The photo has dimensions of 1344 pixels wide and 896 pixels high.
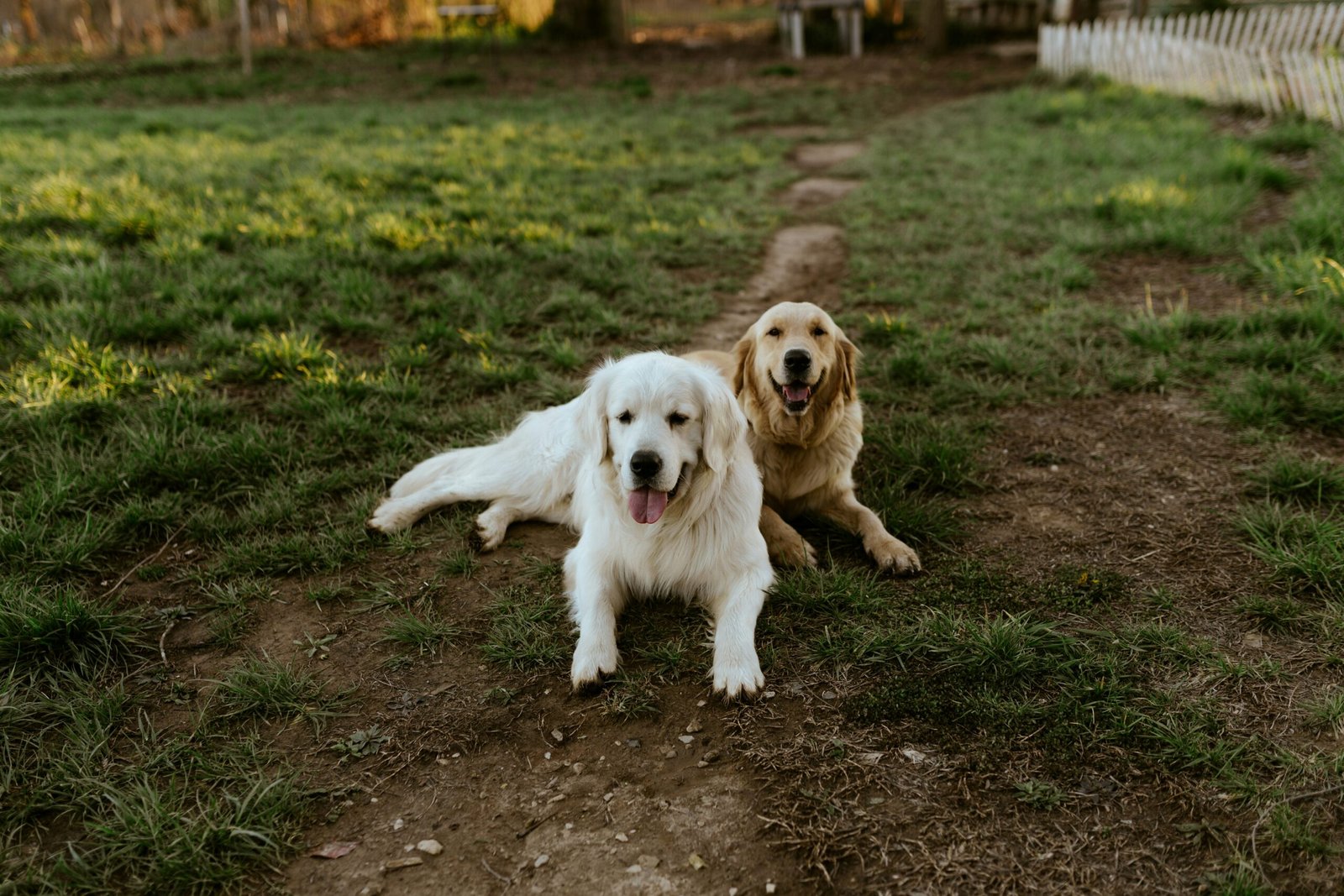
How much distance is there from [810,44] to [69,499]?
17.0 meters

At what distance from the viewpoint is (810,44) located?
1702 centimetres

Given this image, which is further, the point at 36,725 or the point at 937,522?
the point at 937,522

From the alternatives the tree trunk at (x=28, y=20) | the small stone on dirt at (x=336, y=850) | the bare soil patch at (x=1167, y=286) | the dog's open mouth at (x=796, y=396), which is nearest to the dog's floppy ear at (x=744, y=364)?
the dog's open mouth at (x=796, y=396)

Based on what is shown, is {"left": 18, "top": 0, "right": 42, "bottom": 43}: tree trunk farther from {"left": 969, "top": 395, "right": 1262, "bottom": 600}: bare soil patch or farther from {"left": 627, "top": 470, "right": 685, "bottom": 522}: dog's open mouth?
{"left": 969, "top": 395, "right": 1262, "bottom": 600}: bare soil patch

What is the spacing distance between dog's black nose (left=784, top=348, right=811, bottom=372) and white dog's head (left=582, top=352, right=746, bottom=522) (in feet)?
1.48

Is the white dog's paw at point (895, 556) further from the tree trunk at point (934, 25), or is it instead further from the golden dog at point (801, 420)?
the tree trunk at point (934, 25)

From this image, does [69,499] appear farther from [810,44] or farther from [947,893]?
[810,44]

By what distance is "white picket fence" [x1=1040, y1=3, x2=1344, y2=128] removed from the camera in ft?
25.8

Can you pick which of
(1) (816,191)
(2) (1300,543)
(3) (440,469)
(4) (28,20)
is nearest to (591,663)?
(3) (440,469)

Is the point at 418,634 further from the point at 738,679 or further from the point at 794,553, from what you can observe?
the point at 794,553

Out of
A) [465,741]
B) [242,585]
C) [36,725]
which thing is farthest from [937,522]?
[36,725]

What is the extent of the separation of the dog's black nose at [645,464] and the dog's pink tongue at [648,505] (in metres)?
0.09

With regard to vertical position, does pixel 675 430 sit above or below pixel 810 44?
below

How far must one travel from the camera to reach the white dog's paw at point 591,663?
8.27 ft
